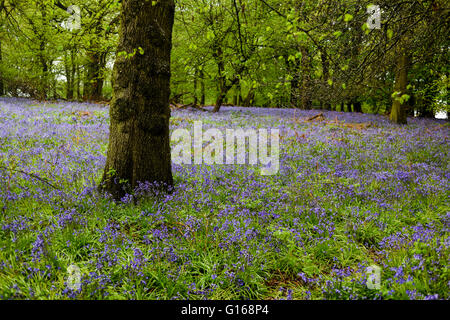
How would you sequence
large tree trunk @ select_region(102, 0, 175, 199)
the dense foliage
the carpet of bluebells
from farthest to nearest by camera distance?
1. the dense foliage
2. large tree trunk @ select_region(102, 0, 175, 199)
3. the carpet of bluebells

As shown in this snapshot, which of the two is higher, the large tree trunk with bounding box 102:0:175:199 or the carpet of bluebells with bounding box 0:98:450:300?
the large tree trunk with bounding box 102:0:175:199

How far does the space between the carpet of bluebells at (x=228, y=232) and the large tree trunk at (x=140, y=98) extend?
1.34 feet

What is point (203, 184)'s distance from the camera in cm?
551

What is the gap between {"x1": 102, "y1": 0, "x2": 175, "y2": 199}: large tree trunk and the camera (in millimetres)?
4453

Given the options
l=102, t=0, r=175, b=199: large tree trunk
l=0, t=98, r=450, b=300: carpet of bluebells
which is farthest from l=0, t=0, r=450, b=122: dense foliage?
l=0, t=98, r=450, b=300: carpet of bluebells

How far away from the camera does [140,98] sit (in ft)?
15.0

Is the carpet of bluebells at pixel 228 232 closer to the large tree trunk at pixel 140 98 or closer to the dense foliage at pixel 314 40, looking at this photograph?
the large tree trunk at pixel 140 98

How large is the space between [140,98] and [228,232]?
2640mm

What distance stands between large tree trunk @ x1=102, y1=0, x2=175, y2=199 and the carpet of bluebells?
409 mm

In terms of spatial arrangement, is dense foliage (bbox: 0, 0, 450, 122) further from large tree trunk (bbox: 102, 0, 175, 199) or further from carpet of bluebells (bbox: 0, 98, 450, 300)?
carpet of bluebells (bbox: 0, 98, 450, 300)

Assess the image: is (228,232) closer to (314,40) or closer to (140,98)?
(140,98)

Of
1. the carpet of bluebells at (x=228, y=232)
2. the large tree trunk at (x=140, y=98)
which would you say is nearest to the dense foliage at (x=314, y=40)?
the large tree trunk at (x=140, y=98)

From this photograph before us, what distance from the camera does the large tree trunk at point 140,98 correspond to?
175 inches

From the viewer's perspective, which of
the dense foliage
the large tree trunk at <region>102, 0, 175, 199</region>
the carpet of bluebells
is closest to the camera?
the carpet of bluebells
